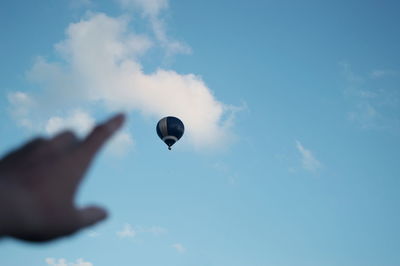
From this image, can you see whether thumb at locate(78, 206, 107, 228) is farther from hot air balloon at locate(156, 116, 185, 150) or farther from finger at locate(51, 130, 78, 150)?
hot air balloon at locate(156, 116, 185, 150)

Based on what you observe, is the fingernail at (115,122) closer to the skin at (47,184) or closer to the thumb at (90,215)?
the skin at (47,184)

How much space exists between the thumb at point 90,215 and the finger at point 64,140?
0.59 metres

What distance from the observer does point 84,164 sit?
2834 mm

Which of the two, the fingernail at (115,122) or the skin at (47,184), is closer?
the skin at (47,184)

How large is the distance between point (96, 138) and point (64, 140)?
0.26 metres

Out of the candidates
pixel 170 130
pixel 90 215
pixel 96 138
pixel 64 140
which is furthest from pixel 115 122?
pixel 170 130

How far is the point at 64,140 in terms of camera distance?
281 cm

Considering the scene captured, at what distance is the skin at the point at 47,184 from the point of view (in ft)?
8.54

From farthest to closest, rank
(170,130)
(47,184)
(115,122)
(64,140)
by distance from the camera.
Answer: (170,130)
(115,122)
(64,140)
(47,184)

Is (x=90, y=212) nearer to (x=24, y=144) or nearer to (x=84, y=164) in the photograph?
(x=84, y=164)

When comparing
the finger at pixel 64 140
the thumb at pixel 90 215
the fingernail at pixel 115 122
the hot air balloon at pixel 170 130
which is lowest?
the thumb at pixel 90 215

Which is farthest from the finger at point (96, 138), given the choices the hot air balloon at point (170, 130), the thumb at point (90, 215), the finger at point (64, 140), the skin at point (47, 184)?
the hot air balloon at point (170, 130)

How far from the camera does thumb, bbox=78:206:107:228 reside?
2945 millimetres

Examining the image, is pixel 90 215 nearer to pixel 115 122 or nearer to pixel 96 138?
pixel 96 138
